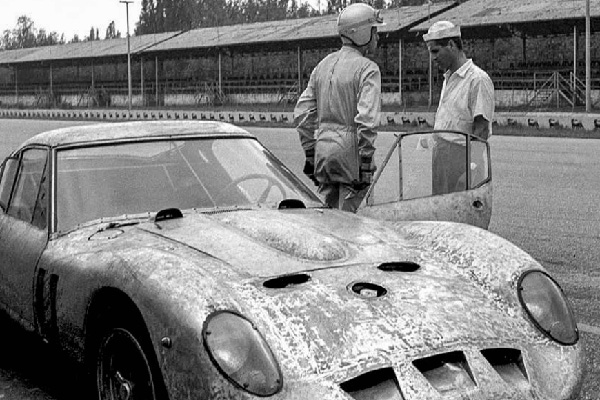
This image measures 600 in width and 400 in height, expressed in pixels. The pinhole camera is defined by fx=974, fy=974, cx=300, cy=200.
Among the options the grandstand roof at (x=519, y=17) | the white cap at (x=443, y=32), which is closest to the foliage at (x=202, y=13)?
the grandstand roof at (x=519, y=17)

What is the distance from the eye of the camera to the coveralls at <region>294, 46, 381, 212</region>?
5.83 metres

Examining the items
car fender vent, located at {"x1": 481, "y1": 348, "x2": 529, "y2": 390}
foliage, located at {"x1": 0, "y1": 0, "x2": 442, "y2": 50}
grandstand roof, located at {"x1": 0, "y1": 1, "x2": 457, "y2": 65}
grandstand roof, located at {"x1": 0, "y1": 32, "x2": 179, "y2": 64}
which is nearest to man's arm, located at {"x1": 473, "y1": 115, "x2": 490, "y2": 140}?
car fender vent, located at {"x1": 481, "y1": 348, "x2": 529, "y2": 390}

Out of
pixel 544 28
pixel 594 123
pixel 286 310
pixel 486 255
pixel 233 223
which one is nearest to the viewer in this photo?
pixel 286 310

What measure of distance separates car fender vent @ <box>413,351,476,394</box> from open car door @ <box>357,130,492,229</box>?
1.76 meters

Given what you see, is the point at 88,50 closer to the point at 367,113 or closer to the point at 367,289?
the point at 367,113

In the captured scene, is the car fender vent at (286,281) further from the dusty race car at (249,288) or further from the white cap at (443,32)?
the white cap at (443,32)

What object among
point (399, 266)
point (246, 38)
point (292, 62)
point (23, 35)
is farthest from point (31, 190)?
point (23, 35)

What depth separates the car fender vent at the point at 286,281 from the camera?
11.3ft

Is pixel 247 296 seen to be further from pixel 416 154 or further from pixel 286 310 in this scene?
pixel 416 154

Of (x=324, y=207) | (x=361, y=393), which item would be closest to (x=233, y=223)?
(x=324, y=207)

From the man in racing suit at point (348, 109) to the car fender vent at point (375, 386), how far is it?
2.89 m

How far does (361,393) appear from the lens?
3.01m

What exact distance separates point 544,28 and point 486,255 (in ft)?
114

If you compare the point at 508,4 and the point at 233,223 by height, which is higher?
the point at 508,4
